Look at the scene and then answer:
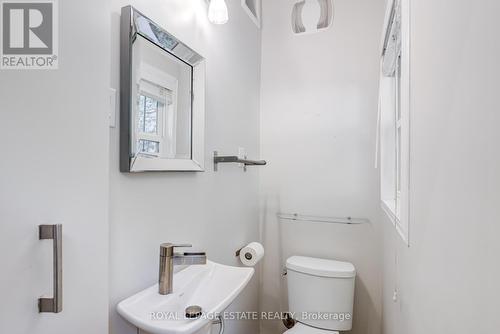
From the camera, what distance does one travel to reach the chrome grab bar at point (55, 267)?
0.63 metres

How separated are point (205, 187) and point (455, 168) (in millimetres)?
1135

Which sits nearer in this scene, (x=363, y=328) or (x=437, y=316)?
(x=437, y=316)

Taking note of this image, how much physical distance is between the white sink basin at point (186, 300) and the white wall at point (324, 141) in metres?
0.96

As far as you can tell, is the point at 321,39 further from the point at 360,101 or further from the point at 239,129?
the point at 239,129

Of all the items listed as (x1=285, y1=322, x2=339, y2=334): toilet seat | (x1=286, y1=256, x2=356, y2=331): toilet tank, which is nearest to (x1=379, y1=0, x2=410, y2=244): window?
(x1=286, y1=256, x2=356, y2=331): toilet tank

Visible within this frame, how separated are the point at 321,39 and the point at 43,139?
6.33 ft

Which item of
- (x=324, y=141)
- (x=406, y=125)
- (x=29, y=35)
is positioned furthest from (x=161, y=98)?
(x=324, y=141)

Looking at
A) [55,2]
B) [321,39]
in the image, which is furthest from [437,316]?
[321,39]

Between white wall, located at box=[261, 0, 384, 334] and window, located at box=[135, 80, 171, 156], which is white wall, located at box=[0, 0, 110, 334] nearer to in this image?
window, located at box=[135, 80, 171, 156]

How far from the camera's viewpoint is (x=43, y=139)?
25.7 inches

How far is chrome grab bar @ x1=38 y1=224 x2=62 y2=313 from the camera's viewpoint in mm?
627

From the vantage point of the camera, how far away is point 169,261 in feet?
3.49

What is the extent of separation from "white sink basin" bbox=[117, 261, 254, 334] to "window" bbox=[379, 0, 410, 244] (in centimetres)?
70

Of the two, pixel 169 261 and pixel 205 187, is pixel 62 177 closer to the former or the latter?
pixel 169 261
